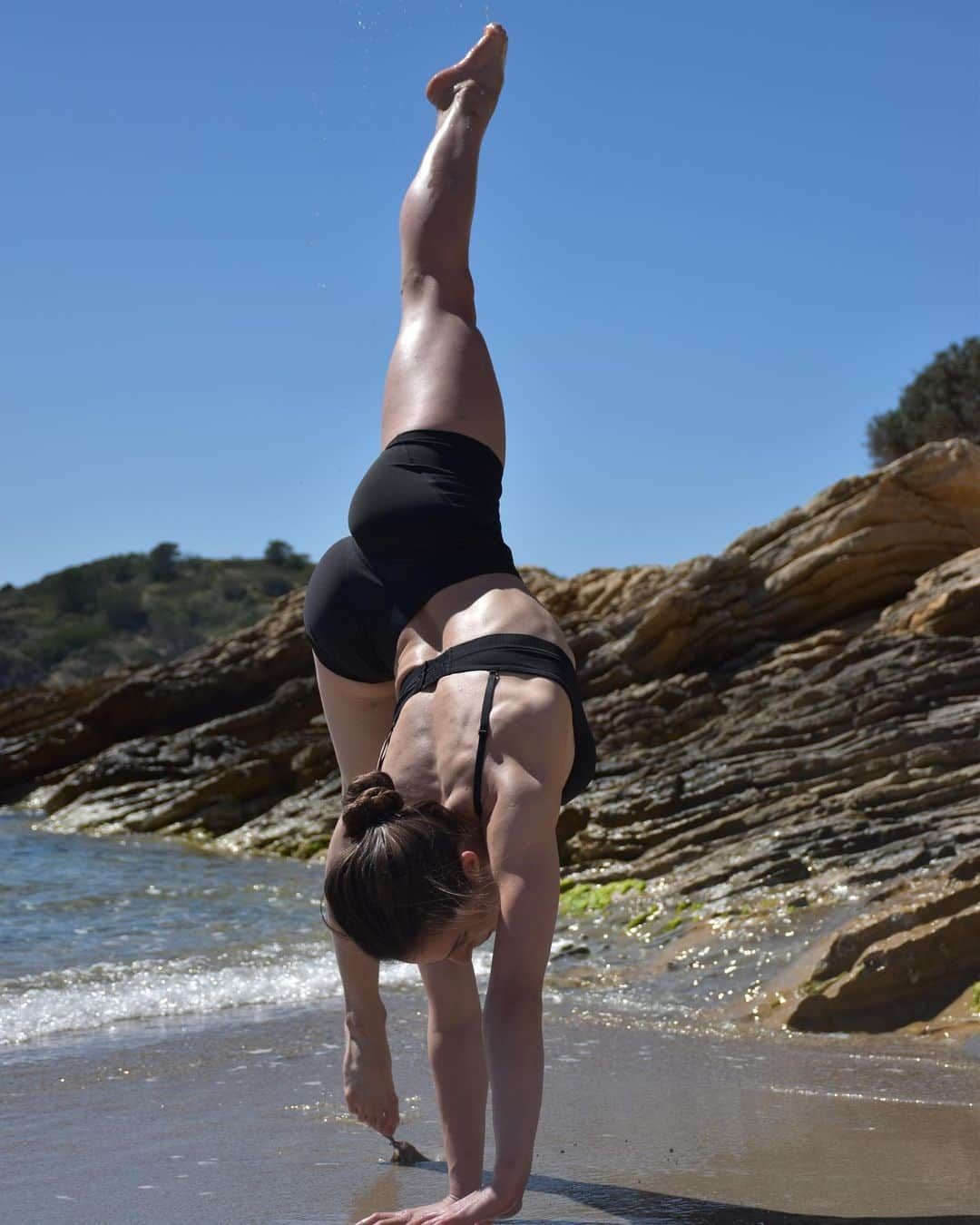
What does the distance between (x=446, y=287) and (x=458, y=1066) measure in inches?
80.5

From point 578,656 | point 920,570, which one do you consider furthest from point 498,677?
point 578,656

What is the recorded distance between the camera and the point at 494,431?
3496 mm

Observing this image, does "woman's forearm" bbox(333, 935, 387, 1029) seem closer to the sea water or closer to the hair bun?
the hair bun

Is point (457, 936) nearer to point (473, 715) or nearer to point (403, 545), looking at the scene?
point (473, 715)

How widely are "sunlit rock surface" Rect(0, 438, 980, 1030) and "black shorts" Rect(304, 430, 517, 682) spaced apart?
9.20 feet

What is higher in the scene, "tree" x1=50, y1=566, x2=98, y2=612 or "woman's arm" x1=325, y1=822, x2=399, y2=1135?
"tree" x1=50, y1=566, x2=98, y2=612

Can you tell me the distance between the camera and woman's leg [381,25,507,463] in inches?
136

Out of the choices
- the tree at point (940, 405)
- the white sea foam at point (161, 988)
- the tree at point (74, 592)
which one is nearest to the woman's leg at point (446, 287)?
the white sea foam at point (161, 988)

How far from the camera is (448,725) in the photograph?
9.57 feet

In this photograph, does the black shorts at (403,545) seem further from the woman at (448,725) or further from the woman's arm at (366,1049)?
the woman's arm at (366,1049)

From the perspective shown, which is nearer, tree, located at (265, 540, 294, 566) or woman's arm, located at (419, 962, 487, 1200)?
woman's arm, located at (419, 962, 487, 1200)

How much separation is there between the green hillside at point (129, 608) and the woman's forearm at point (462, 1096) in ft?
224

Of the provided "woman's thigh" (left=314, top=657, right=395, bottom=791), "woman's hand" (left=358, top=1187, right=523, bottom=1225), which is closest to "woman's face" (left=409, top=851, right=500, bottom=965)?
"woman's hand" (left=358, top=1187, right=523, bottom=1225)

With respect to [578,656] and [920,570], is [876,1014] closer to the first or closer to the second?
[920,570]
